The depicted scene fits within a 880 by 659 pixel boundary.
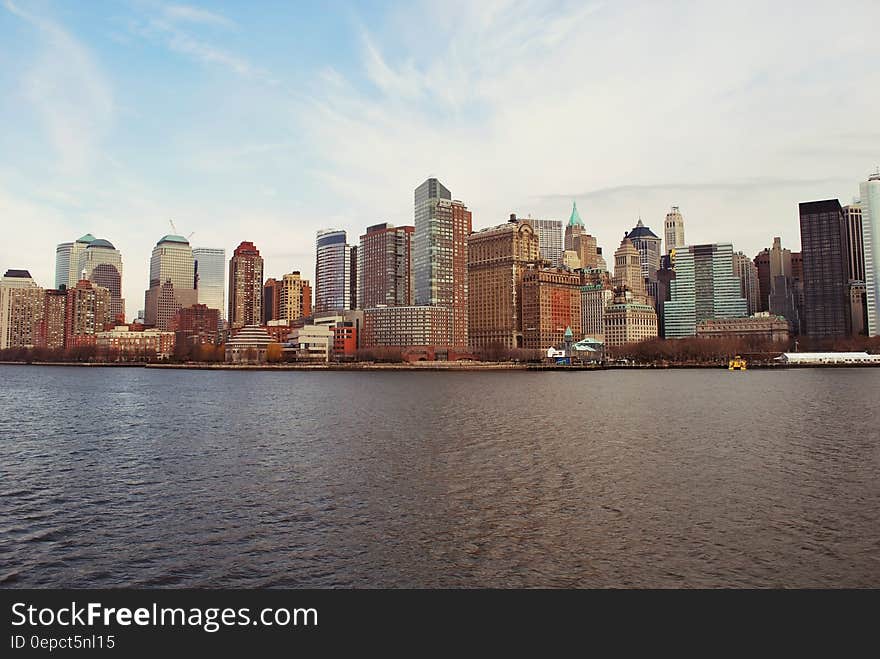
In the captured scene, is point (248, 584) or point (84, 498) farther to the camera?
point (84, 498)

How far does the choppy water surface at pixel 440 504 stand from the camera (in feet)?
72.2

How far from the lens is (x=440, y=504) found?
3052cm

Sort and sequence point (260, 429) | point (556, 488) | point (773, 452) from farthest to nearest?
point (260, 429), point (773, 452), point (556, 488)

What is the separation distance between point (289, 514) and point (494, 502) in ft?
29.5

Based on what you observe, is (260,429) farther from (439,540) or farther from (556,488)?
(439,540)

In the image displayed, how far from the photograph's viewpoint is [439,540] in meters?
25.2

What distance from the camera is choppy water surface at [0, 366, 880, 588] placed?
2200cm

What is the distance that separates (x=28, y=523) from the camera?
2717 cm
